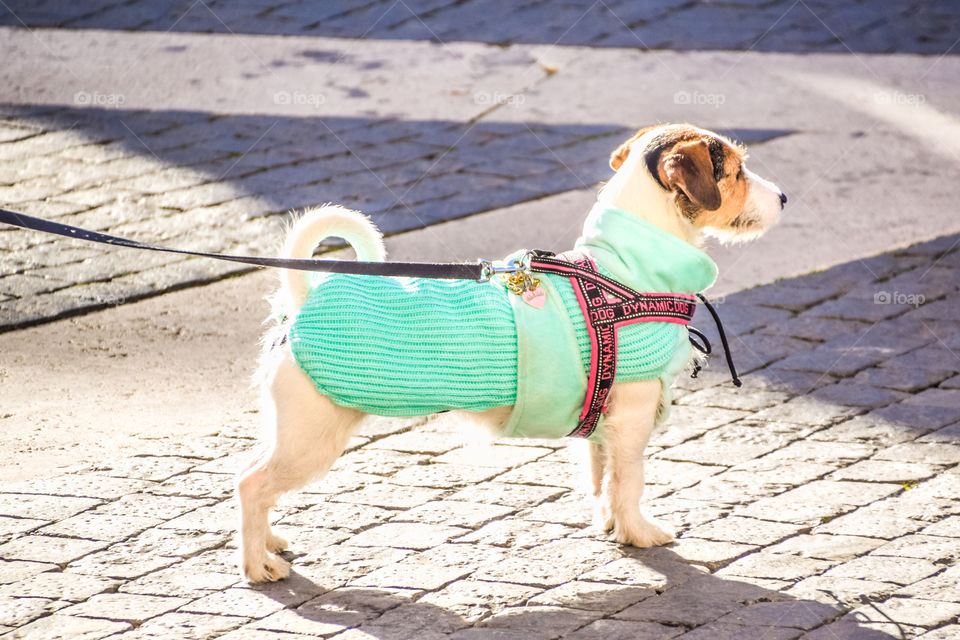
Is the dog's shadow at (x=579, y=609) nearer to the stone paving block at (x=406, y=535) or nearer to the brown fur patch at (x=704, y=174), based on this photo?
the stone paving block at (x=406, y=535)

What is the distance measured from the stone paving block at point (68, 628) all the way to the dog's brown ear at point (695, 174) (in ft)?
6.93

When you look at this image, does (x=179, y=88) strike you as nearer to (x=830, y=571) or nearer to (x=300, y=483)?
(x=300, y=483)

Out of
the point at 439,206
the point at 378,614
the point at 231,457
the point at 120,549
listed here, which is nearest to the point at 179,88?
the point at 439,206

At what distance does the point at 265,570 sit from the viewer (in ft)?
12.0

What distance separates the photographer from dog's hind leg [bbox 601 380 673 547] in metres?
3.71

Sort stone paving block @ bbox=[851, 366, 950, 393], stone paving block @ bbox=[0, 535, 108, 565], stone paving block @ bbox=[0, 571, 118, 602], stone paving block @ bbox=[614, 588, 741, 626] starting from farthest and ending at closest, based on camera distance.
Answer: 1. stone paving block @ bbox=[851, 366, 950, 393]
2. stone paving block @ bbox=[0, 535, 108, 565]
3. stone paving block @ bbox=[0, 571, 118, 602]
4. stone paving block @ bbox=[614, 588, 741, 626]

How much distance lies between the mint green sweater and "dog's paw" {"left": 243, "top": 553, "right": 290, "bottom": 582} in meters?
0.59

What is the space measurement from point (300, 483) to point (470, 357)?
64cm

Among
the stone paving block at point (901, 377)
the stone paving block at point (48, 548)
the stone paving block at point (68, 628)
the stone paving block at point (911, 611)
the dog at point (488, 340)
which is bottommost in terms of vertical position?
the stone paving block at point (911, 611)

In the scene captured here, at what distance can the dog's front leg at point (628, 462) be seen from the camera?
371cm

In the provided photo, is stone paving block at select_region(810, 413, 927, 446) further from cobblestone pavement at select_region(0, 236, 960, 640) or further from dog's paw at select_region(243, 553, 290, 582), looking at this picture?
dog's paw at select_region(243, 553, 290, 582)

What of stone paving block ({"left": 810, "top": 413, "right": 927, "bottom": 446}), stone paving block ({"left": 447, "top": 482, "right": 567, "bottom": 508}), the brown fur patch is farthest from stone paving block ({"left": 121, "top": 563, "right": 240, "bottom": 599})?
stone paving block ({"left": 810, "top": 413, "right": 927, "bottom": 446})

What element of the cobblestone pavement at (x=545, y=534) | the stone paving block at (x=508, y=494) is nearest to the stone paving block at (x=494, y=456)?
the cobblestone pavement at (x=545, y=534)

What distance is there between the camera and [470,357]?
350cm
